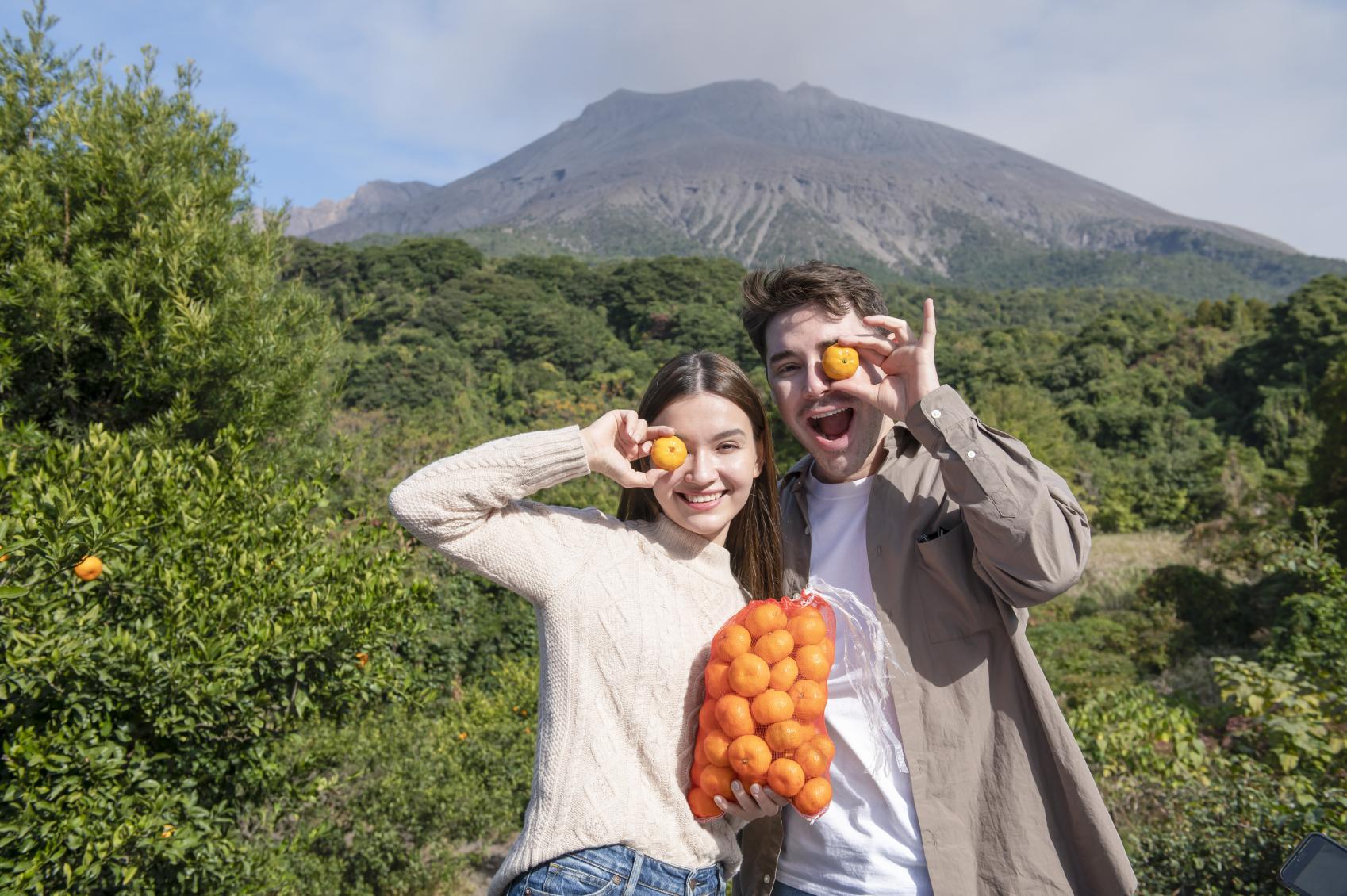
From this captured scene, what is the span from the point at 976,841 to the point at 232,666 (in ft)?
7.86

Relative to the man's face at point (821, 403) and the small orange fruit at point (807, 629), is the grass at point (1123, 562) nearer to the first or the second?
the man's face at point (821, 403)

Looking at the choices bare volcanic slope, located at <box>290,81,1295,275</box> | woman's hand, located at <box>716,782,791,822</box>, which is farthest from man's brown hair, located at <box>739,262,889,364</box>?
bare volcanic slope, located at <box>290,81,1295,275</box>

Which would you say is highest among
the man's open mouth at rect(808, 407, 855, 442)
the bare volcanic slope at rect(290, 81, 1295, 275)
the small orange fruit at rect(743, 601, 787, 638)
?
the bare volcanic slope at rect(290, 81, 1295, 275)

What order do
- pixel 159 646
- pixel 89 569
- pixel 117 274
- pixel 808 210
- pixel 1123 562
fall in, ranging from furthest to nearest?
1. pixel 808 210
2. pixel 1123 562
3. pixel 117 274
4. pixel 159 646
5. pixel 89 569

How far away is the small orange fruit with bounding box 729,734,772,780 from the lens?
5.53 ft

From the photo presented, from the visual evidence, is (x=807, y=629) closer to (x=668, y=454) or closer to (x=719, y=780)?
(x=719, y=780)

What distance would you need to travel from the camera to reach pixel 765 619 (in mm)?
1798

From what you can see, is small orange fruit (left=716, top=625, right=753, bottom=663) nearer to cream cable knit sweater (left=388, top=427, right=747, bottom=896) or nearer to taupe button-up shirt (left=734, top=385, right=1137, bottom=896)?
cream cable knit sweater (left=388, top=427, right=747, bottom=896)

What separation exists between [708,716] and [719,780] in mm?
138

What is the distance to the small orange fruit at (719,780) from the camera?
1746mm

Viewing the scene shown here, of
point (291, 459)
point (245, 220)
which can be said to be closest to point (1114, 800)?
point (291, 459)

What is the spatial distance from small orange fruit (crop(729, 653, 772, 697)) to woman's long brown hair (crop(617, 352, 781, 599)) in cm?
43

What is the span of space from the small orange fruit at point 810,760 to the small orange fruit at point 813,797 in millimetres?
18

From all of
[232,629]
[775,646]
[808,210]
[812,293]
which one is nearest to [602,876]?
[775,646]
